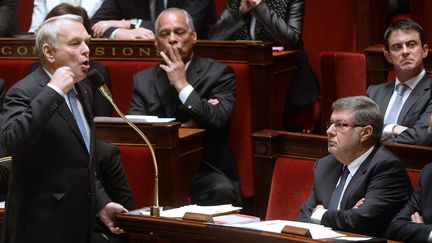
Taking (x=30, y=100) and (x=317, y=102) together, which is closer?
(x=30, y=100)

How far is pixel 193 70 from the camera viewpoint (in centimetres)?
279

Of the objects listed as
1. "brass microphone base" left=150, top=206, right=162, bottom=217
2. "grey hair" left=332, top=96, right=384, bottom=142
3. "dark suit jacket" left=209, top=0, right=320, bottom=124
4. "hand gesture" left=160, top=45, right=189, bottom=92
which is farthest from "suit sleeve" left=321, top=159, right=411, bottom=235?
"dark suit jacket" left=209, top=0, right=320, bottom=124

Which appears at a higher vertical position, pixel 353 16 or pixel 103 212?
pixel 353 16

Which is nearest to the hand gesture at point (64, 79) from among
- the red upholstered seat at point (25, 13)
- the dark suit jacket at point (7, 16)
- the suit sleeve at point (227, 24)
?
the suit sleeve at point (227, 24)

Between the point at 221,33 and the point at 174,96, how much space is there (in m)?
0.42

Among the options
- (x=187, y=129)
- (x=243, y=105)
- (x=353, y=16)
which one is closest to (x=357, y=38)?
(x=353, y=16)

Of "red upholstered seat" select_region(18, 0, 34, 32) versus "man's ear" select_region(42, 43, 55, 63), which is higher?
"red upholstered seat" select_region(18, 0, 34, 32)

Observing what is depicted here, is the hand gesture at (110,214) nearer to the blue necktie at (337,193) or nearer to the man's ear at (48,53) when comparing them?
the man's ear at (48,53)

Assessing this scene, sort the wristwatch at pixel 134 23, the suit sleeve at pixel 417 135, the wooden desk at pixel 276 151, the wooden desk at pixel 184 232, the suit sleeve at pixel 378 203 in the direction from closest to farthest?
the wooden desk at pixel 184 232 → the suit sleeve at pixel 378 203 → the wooden desk at pixel 276 151 → the suit sleeve at pixel 417 135 → the wristwatch at pixel 134 23

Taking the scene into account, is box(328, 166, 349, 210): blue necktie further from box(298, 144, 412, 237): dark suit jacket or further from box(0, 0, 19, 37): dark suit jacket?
box(0, 0, 19, 37): dark suit jacket

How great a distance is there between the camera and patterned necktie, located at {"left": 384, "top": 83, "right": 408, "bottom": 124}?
2631 mm

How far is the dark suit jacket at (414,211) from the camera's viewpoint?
1.94 metres

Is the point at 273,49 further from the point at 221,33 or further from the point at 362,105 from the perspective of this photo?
the point at 362,105

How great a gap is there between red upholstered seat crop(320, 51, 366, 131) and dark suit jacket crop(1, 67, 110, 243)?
1335mm
